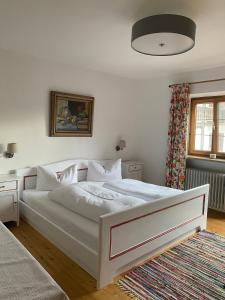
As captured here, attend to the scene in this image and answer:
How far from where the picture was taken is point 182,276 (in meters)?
2.33

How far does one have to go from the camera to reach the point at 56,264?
2455 millimetres

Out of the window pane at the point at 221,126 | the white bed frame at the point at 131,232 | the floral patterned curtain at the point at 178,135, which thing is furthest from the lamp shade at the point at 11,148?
the window pane at the point at 221,126

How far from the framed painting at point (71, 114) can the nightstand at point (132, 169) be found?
99cm

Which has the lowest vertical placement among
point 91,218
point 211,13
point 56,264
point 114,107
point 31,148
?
point 56,264

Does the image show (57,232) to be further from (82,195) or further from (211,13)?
(211,13)

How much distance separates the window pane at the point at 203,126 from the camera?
4355 millimetres

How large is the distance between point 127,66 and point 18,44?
A: 5.76 feet

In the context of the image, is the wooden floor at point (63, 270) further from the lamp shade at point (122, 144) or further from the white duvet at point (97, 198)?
the lamp shade at point (122, 144)

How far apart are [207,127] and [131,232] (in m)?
2.88

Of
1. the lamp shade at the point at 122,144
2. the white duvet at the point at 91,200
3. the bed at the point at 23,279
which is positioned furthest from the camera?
the lamp shade at the point at 122,144

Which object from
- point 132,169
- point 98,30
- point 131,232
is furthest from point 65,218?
point 132,169

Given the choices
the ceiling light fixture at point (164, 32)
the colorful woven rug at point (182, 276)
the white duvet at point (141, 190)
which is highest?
the ceiling light fixture at point (164, 32)

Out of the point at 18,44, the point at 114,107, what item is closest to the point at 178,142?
the point at 114,107

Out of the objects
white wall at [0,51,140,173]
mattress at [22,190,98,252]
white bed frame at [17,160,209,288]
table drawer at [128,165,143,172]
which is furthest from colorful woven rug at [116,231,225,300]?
white wall at [0,51,140,173]
